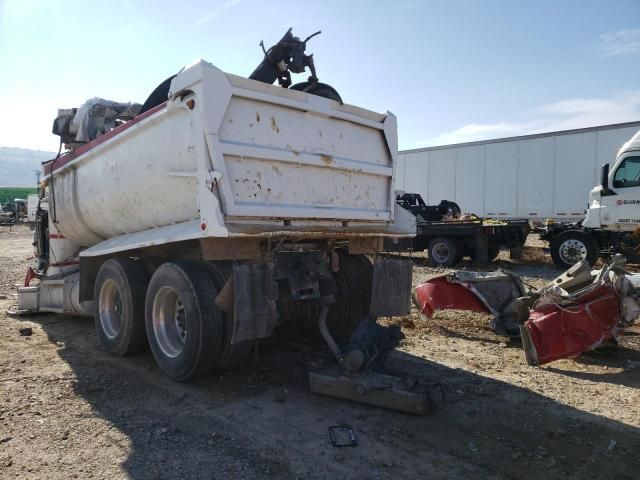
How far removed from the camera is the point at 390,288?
16.6ft

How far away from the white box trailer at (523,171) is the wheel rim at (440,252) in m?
6.35

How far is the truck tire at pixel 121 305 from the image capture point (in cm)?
518

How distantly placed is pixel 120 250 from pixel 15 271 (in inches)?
413

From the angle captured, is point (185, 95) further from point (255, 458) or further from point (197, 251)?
point (255, 458)

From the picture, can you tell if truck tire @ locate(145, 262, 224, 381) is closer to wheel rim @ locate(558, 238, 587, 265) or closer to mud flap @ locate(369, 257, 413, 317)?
mud flap @ locate(369, 257, 413, 317)

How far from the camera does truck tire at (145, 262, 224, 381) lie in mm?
4242

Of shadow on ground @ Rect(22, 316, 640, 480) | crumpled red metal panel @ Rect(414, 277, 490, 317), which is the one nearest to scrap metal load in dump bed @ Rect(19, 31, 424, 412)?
shadow on ground @ Rect(22, 316, 640, 480)

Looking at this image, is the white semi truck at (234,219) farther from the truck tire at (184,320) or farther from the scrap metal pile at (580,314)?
the scrap metal pile at (580,314)

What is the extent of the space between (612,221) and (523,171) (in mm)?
7346

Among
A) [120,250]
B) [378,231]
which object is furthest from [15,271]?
[378,231]

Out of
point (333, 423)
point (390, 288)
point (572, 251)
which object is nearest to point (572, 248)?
point (572, 251)

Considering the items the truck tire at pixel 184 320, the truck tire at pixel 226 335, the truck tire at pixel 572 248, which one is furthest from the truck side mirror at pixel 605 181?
the truck tire at pixel 184 320

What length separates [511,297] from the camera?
6176 millimetres

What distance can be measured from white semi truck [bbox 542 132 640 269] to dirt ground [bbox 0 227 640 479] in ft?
25.0
